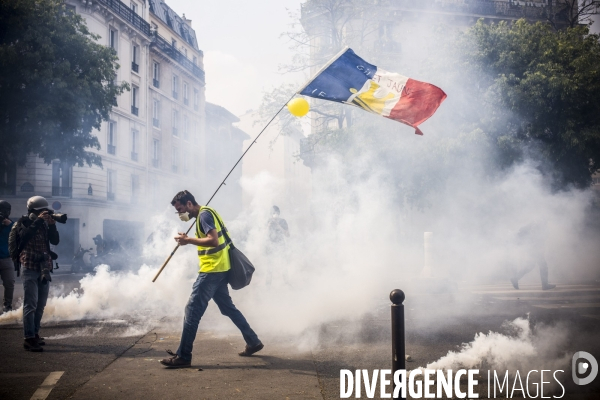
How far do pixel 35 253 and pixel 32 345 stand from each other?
3.38 ft

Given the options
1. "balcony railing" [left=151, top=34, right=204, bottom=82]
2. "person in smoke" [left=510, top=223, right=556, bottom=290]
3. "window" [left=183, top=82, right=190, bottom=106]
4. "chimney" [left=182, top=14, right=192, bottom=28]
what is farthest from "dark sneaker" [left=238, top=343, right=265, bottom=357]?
"chimney" [left=182, top=14, right=192, bottom=28]

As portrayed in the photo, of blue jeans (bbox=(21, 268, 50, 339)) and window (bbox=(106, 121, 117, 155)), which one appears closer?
blue jeans (bbox=(21, 268, 50, 339))

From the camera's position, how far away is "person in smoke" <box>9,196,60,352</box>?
5.78 meters

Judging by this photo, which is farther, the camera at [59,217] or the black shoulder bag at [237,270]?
the camera at [59,217]

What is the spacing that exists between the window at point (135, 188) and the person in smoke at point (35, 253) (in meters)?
26.5

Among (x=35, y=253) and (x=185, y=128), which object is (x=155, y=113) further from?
(x=35, y=253)

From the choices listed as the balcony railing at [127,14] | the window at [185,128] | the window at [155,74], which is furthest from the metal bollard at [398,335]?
the window at [185,128]

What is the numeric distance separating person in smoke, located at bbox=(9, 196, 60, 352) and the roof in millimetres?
31745

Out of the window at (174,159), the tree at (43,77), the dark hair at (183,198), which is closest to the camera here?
the dark hair at (183,198)

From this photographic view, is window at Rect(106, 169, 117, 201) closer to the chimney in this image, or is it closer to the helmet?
the chimney

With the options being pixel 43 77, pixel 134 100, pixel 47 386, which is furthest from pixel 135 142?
pixel 47 386

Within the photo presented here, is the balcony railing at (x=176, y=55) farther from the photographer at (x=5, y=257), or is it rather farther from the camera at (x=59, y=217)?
the camera at (x=59, y=217)

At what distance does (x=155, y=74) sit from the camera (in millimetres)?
35094

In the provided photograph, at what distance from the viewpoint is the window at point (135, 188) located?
31.9 meters
